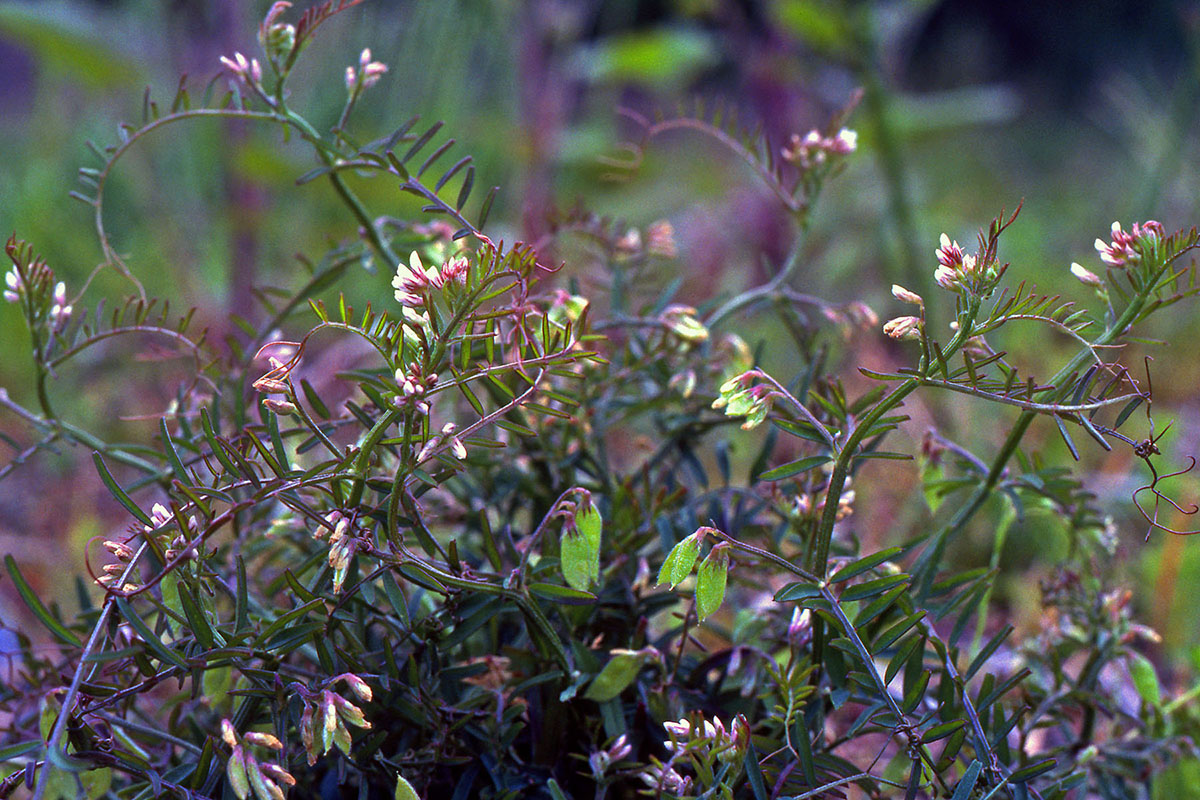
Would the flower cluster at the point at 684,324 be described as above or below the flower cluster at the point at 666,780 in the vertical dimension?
above

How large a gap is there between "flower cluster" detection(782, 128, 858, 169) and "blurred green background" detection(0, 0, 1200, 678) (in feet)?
0.40

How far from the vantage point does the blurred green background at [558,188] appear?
1.35 meters

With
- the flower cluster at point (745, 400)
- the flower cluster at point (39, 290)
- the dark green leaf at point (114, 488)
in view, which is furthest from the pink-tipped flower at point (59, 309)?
the flower cluster at point (745, 400)

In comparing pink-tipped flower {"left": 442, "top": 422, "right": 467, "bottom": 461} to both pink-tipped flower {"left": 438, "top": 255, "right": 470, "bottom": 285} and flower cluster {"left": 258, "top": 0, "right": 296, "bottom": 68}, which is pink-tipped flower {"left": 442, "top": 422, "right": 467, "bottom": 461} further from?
flower cluster {"left": 258, "top": 0, "right": 296, "bottom": 68}

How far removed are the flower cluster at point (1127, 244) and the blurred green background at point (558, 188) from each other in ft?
0.95

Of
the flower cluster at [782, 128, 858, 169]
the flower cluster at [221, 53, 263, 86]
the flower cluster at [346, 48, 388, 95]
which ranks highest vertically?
the flower cluster at [221, 53, 263, 86]

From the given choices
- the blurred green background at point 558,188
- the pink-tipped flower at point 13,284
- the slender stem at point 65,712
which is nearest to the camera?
the slender stem at point 65,712

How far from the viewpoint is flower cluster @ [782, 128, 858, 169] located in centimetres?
60

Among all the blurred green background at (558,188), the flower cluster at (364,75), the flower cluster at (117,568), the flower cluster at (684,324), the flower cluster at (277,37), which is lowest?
the blurred green background at (558,188)

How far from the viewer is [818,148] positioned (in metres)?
0.61

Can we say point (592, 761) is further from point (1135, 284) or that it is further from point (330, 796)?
point (1135, 284)

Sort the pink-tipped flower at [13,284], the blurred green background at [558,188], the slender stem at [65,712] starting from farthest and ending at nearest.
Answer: the blurred green background at [558,188] → the pink-tipped flower at [13,284] → the slender stem at [65,712]

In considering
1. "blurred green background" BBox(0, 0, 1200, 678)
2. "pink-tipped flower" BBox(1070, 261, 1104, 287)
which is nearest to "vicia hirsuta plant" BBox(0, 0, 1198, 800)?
"pink-tipped flower" BBox(1070, 261, 1104, 287)

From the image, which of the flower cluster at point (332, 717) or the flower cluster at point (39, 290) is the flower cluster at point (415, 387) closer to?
the flower cluster at point (332, 717)
